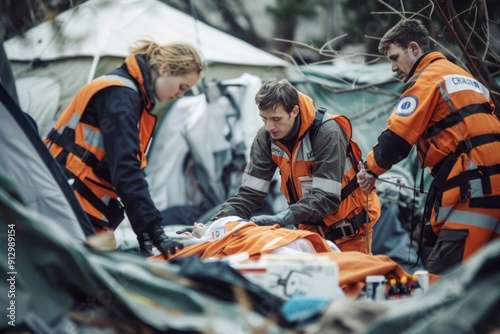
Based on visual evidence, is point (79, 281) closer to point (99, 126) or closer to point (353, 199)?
point (99, 126)

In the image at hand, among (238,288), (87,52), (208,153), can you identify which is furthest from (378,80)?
(238,288)

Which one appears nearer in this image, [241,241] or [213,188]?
[241,241]

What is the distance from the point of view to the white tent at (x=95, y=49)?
8.84 m

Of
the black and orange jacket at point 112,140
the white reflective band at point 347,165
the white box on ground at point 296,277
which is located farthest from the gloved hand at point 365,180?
the white box on ground at point 296,277

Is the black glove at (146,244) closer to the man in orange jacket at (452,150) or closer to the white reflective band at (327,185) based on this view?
the white reflective band at (327,185)

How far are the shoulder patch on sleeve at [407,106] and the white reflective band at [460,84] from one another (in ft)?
0.59

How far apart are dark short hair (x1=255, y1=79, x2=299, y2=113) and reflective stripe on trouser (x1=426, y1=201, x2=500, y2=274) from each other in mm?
967

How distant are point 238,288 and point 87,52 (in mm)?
6180

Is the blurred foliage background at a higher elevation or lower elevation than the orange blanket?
lower

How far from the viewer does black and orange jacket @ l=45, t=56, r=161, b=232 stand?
4293 millimetres

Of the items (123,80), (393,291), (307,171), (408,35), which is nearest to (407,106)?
(408,35)

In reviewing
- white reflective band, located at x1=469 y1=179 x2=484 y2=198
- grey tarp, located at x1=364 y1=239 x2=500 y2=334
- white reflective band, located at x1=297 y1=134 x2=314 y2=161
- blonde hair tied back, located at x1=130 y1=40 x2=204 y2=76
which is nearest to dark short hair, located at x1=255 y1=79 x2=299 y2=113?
white reflective band, located at x1=297 y1=134 x2=314 y2=161

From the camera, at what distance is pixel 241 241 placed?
4.12m

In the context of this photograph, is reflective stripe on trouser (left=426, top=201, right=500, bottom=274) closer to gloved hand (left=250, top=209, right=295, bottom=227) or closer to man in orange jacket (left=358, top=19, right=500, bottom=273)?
man in orange jacket (left=358, top=19, right=500, bottom=273)
